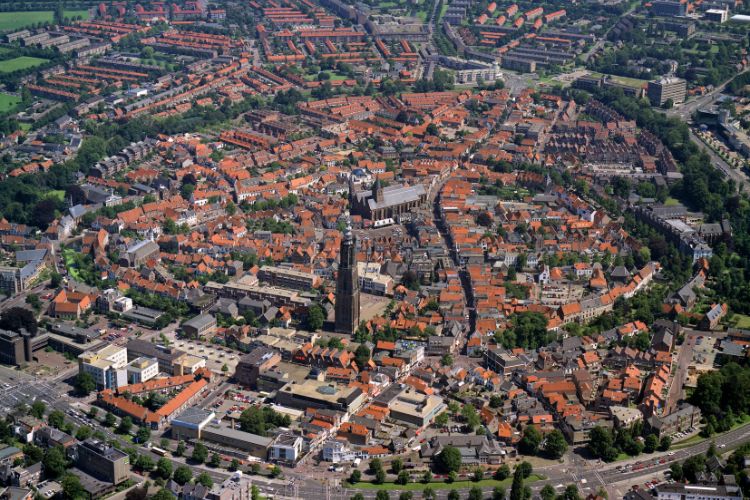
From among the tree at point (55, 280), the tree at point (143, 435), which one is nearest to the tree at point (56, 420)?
the tree at point (143, 435)

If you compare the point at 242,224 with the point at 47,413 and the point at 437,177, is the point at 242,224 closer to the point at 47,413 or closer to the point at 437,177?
the point at 437,177

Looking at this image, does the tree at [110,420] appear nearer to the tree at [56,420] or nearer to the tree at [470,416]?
the tree at [56,420]

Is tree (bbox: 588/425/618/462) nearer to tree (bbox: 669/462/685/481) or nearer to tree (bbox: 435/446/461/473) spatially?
tree (bbox: 669/462/685/481)

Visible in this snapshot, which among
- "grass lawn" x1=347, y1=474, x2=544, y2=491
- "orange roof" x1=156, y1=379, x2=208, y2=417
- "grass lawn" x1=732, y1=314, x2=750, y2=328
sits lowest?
"grass lawn" x1=347, y1=474, x2=544, y2=491

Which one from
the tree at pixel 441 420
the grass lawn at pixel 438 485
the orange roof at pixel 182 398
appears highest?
the tree at pixel 441 420

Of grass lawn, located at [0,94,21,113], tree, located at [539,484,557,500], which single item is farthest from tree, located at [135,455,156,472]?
grass lawn, located at [0,94,21,113]

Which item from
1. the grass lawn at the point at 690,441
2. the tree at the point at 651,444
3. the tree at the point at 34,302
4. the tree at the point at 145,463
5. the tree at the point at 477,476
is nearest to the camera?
the tree at the point at 477,476

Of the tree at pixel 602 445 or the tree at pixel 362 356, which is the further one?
the tree at pixel 362 356
